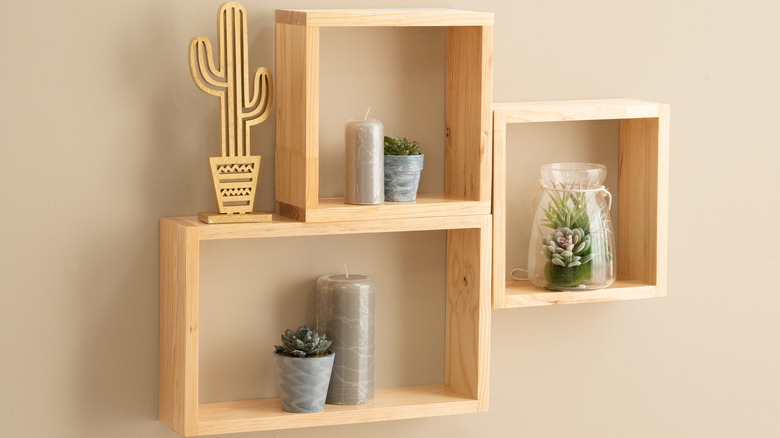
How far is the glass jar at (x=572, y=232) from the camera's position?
148 cm

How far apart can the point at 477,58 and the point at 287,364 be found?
454 mm

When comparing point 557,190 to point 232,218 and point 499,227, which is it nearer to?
point 499,227

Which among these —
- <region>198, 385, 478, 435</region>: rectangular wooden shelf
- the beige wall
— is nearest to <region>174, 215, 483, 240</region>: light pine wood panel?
the beige wall

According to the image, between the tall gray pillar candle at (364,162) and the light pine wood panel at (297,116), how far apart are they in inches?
2.4

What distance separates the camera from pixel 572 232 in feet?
4.83

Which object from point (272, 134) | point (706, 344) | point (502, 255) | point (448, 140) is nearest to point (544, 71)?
point (448, 140)

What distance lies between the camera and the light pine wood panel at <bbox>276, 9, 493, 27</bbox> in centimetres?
130

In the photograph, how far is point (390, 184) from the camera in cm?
141

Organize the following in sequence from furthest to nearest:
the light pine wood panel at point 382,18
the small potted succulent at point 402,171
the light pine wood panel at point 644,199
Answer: the light pine wood panel at point 644,199 → the small potted succulent at point 402,171 → the light pine wood panel at point 382,18

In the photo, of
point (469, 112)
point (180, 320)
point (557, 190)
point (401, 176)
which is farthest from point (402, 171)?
point (180, 320)

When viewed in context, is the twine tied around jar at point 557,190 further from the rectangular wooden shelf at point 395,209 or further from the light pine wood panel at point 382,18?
the light pine wood panel at point 382,18

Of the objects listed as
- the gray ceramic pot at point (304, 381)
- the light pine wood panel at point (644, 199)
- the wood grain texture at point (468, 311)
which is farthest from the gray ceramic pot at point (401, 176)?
the light pine wood panel at point (644, 199)

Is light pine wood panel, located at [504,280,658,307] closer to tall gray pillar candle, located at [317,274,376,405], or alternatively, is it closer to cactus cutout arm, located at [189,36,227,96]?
tall gray pillar candle, located at [317,274,376,405]

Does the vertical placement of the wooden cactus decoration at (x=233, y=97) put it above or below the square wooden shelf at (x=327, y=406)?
above
